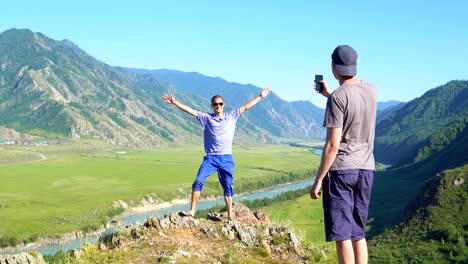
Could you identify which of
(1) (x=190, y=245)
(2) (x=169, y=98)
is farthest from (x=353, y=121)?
(2) (x=169, y=98)

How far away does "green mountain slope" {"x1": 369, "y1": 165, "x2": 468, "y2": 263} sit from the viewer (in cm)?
7731

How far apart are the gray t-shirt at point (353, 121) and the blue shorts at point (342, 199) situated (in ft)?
0.50

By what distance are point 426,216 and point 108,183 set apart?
139778 mm

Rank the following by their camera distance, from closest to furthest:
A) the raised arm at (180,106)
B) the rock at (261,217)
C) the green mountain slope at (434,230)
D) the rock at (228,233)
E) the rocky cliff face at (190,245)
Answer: the rocky cliff face at (190,245), the rock at (228,233), the raised arm at (180,106), the rock at (261,217), the green mountain slope at (434,230)

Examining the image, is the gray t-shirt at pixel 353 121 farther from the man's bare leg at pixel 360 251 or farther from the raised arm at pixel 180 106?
the raised arm at pixel 180 106

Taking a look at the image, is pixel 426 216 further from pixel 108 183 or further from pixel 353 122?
pixel 108 183

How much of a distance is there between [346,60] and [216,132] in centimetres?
725

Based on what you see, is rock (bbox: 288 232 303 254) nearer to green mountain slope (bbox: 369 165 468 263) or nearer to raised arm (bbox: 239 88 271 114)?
raised arm (bbox: 239 88 271 114)

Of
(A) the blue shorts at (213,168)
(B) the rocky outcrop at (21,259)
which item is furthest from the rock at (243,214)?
(B) the rocky outcrop at (21,259)

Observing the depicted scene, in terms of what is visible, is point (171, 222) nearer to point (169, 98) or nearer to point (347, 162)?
point (169, 98)

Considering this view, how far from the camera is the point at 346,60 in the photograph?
8602 mm

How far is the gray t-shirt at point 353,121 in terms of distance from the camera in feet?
26.8

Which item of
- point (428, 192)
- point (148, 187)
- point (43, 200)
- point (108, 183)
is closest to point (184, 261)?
point (428, 192)

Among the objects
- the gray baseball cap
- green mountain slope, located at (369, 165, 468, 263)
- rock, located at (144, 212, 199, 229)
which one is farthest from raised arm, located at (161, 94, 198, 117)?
green mountain slope, located at (369, 165, 468, 263)
